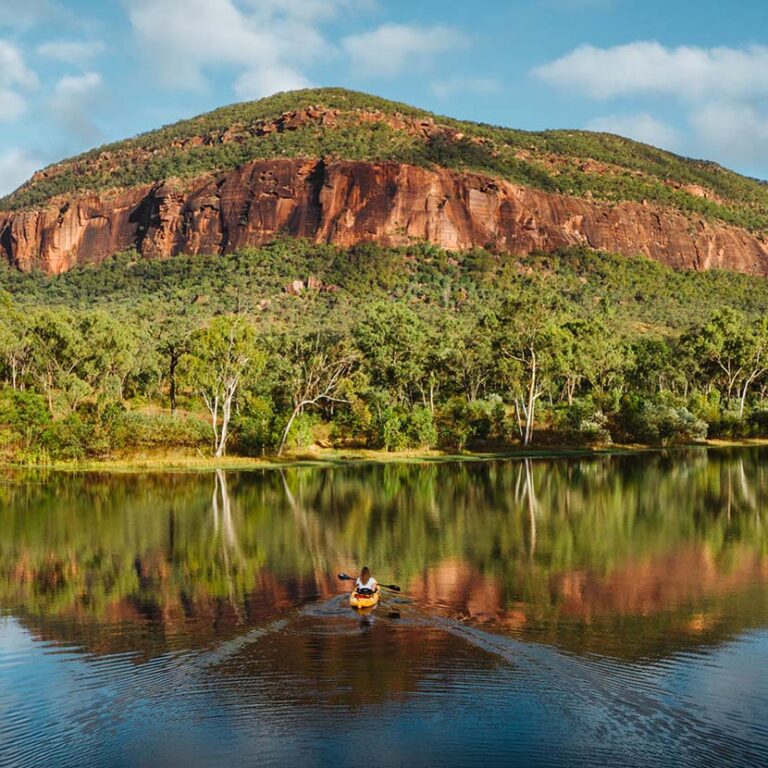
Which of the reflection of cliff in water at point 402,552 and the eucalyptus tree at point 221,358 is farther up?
the eucalyptus tree at point 221,358

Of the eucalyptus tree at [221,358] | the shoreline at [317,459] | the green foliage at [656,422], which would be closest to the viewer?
the shoreline at [317,459]

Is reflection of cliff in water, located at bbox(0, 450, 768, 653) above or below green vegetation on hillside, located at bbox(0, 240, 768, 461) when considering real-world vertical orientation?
below

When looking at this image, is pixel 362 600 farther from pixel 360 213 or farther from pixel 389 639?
pixel 360 213

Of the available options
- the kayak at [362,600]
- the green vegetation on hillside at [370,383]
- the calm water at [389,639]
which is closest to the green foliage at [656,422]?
the green vegetation on hillside at [370,383]

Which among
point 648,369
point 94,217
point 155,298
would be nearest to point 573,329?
point 648,369

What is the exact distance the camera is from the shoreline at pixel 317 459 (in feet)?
171

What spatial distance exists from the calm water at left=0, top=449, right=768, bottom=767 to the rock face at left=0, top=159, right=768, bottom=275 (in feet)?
495

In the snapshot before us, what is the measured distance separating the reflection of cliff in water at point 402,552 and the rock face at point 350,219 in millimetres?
138820

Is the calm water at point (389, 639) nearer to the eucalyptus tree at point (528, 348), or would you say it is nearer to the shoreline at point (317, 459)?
the shoreline at point (317, 459)

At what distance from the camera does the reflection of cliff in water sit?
731 inches

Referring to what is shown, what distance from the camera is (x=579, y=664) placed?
50.0ft

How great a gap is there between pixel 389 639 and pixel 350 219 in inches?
6574

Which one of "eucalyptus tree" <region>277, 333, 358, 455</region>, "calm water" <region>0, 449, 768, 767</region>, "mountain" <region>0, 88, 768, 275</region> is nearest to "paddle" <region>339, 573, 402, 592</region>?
"calm water" <region>0, 449, 768, 767</region>

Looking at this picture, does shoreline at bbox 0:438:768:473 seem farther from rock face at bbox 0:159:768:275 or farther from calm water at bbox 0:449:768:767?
rock face at bbox 0:159:768:275
